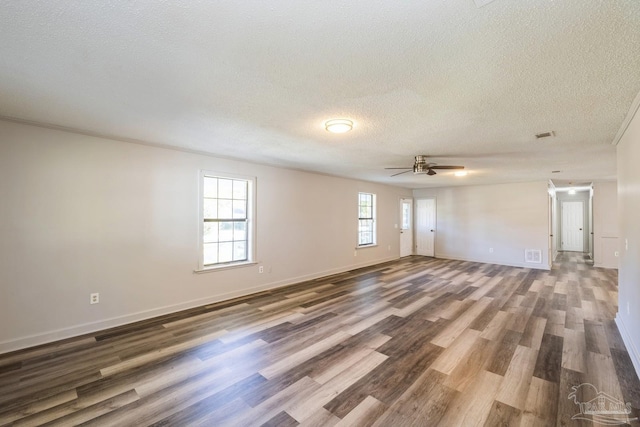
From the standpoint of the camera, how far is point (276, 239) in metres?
5.20

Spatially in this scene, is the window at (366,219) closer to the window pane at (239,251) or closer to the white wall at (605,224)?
the window pane at (239,251)

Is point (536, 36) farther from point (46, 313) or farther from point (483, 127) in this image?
point (46, 313)

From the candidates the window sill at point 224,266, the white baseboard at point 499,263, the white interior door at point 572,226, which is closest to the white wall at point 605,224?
the white baseboard at point 499,263

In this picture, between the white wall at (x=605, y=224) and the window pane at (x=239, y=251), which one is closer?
the window pane at (x=239, y=251)

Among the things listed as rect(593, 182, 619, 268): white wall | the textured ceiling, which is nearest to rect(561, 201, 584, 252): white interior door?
rect(593, 182, 619, 268): white wall

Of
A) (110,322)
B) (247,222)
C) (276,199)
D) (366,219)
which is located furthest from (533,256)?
(110,322)

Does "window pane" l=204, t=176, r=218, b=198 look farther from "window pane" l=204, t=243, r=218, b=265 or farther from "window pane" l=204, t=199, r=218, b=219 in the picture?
"window pane" l=204, t=243, r=218, b=265

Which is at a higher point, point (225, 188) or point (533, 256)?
point (225, 188)

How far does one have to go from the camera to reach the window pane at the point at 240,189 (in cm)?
474

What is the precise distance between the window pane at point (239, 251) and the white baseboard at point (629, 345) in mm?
4800

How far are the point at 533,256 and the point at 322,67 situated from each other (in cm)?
781

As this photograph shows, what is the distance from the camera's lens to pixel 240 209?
4789 millimetres

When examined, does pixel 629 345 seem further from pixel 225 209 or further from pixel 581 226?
pixel 581 226

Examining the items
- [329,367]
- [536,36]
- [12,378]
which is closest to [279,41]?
[536,36]
